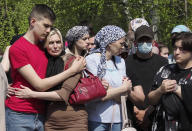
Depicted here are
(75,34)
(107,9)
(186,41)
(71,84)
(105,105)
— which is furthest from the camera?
(107,9)

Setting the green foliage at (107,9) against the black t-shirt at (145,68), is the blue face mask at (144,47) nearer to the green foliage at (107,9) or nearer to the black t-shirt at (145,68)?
the black t-shirt at (145,68)

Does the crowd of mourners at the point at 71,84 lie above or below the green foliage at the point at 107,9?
below

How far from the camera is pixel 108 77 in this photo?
4.73 meters

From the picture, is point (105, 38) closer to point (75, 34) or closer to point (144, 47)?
point (75, 34)

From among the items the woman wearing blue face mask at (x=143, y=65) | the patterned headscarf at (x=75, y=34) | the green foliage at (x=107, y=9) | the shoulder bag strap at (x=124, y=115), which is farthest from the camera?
the green foliage at (x=107, y=9)

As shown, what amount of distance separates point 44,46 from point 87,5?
14838 mm

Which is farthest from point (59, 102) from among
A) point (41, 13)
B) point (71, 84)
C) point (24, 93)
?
point (41, 13)

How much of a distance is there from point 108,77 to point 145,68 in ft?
2.41

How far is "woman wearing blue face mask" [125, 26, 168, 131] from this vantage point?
16.8 ft

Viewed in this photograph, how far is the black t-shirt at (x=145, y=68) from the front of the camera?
519 centimetres

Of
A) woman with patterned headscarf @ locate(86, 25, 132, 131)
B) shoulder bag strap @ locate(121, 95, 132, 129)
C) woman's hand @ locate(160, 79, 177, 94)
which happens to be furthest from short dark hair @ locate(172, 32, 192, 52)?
shoulder bag strap @ locate(121, 95, 132, 129)

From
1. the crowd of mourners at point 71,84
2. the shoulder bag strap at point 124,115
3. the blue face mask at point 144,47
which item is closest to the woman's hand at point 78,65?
the crowd of mourners at point 71,84

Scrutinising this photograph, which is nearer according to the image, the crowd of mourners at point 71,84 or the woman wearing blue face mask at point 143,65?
the crowd of mourners at point 71,84

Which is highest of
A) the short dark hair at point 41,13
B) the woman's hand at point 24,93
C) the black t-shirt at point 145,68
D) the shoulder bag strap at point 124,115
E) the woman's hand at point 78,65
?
the short dark hair at point 41,13
